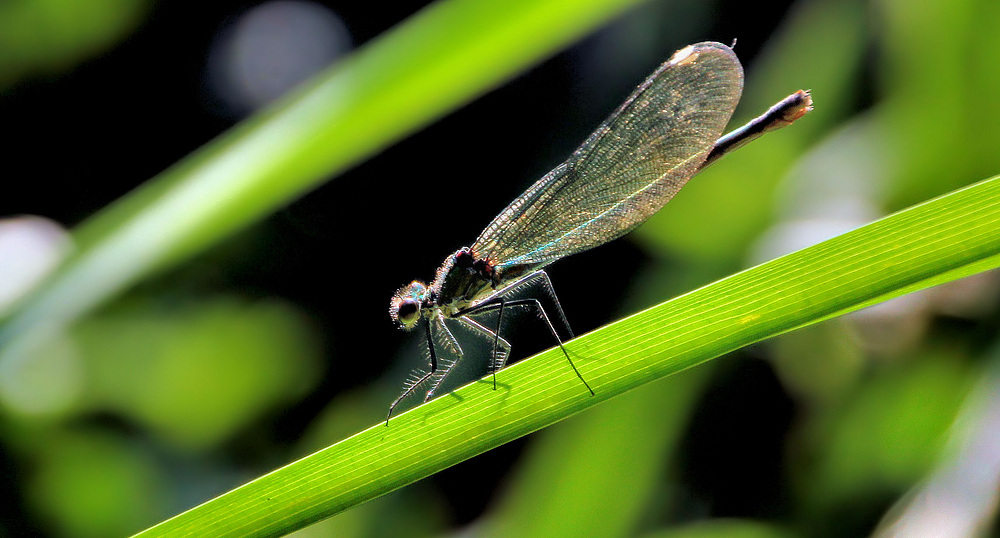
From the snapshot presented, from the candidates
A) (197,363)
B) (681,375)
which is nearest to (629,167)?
(681,375)

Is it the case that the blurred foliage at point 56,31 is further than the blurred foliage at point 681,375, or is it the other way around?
the blurred foliage at point 56,31

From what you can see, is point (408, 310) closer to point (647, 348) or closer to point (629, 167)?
point (629, 167)

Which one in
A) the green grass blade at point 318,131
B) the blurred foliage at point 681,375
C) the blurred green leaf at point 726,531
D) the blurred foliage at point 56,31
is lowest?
the blurred green leaf at point 726,531

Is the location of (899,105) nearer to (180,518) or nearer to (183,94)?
(180,518)

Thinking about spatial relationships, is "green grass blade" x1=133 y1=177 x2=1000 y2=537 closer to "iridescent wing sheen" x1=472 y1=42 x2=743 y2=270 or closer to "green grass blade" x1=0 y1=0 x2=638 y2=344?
"green grass blade" x1=0 y1=0 x2=638 y2=344

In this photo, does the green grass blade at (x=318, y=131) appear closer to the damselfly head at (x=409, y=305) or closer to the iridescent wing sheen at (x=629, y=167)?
the iridescent wing sheen at (x=629, y=167)

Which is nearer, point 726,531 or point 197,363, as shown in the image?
point 726,531

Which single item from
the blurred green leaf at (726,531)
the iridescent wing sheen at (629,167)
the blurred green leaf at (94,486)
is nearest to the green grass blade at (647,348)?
the iridescent wing sheen at (629,167)
